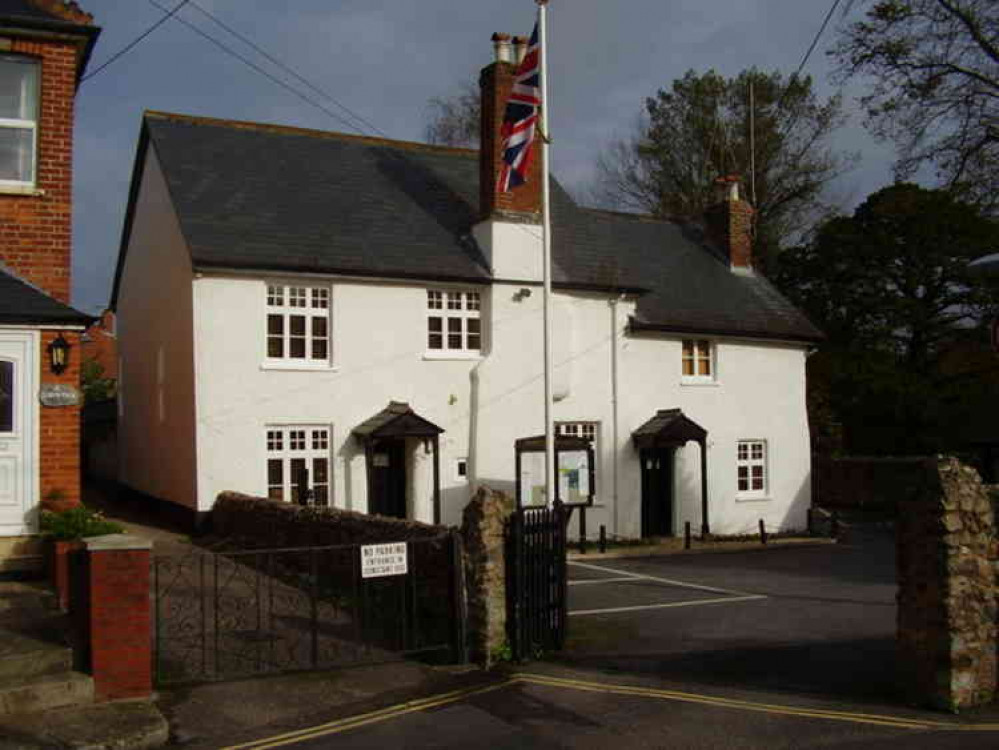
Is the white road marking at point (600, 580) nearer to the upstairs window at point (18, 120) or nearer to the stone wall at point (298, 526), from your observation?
the stone wall at point (298, 526)

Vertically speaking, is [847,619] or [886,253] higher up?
[886,253]

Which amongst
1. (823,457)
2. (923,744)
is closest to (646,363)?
(823,457)

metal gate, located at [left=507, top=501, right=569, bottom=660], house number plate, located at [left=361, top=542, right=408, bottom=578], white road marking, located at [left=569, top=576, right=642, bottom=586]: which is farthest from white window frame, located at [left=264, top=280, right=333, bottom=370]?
house number plate, located at [left=361, top=542, right=408, bottom=578]

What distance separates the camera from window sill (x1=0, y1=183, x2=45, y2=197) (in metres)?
13.1

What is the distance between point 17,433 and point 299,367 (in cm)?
933

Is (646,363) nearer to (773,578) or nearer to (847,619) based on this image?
(773,578)

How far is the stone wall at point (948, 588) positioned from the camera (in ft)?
29.2

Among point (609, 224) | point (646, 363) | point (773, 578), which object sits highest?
point (609, 224)

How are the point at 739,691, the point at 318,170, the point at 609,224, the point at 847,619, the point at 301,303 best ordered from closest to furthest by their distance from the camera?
the point at 739,691 → the point at 847,619 → the point at 301,303 → the point at 318,170 → the point at 609,224

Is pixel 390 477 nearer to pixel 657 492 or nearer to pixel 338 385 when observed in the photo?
pixel 338 385

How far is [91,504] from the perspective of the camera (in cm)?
2528

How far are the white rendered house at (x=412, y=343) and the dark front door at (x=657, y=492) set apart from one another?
0.22 ft

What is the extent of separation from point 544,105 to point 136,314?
14.2 meters

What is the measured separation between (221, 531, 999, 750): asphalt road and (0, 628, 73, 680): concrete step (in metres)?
2.16
